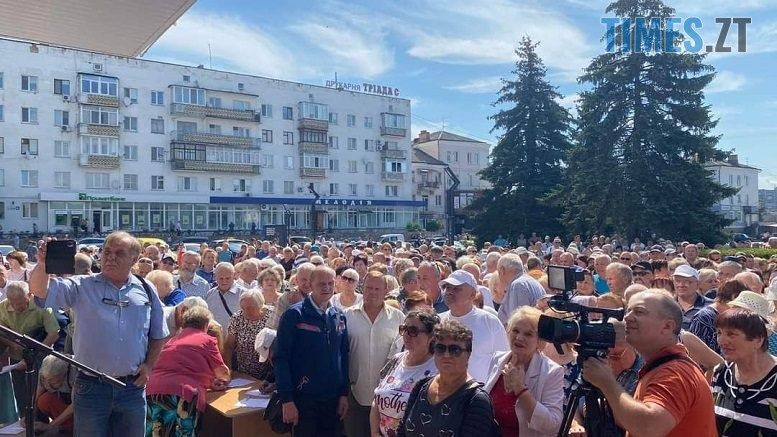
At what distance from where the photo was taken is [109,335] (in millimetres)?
3775

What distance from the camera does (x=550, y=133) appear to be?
35.2 m

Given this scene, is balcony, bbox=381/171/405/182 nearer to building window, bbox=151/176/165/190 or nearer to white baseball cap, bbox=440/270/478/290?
building window, bbox=151/176/165/190

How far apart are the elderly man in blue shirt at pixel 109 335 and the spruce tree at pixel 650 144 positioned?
84.9 feet

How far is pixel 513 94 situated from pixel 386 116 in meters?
26.5

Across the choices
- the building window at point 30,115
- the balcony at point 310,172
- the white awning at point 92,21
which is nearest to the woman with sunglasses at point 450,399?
the white awning at point 92,21

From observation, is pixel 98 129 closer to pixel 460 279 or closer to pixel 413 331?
pixel 460 279

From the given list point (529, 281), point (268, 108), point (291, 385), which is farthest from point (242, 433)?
point (268, 108)

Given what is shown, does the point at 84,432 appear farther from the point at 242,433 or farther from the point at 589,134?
the point at 589,134

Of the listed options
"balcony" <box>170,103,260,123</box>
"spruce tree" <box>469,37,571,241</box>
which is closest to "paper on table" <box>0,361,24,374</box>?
"spruce tree" <box>469,37,571,241</box>

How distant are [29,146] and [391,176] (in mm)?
32020

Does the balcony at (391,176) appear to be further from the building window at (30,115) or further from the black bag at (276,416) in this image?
the black bag at (276,416)

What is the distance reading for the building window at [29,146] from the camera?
42.2m

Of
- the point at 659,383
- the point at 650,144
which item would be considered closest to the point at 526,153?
the point at 650,144

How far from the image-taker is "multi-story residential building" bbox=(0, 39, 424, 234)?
42469 millimetres
